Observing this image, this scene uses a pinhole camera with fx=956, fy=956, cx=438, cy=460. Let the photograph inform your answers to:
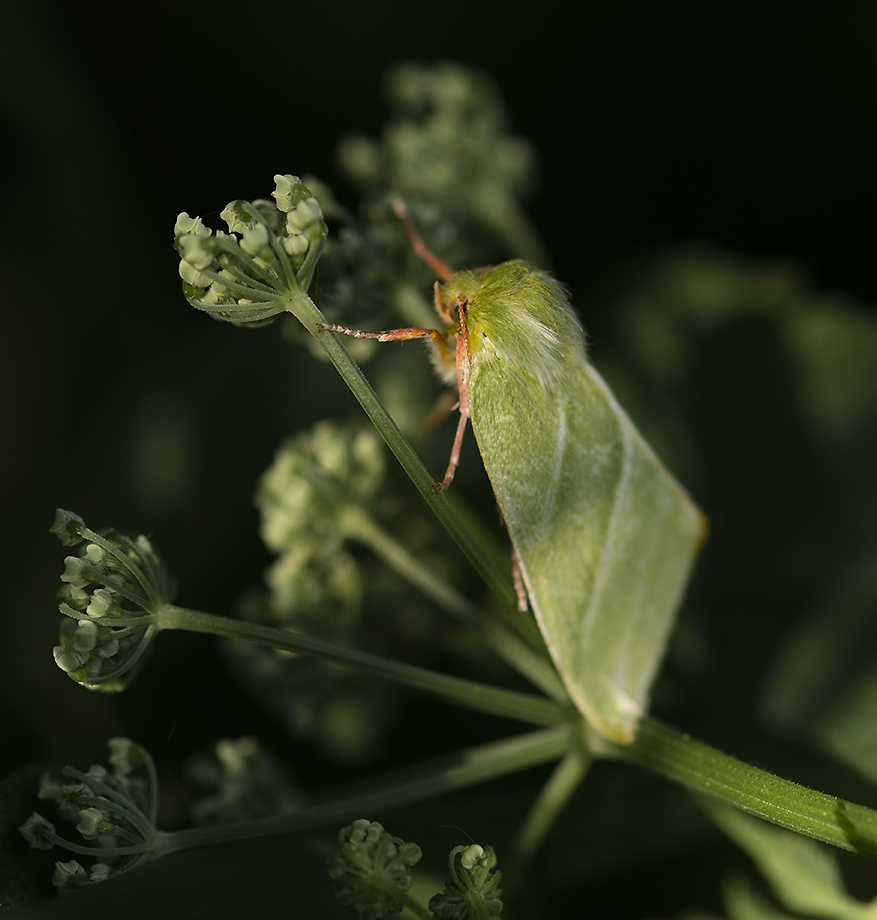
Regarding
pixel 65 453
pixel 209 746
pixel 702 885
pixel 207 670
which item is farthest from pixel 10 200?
pixel 702 885

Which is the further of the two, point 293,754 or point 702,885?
point 293,754

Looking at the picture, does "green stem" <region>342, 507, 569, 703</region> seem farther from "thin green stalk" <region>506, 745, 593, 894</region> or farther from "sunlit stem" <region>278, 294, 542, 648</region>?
"sunlit stem" <region>278, 294, 542, 648</region>

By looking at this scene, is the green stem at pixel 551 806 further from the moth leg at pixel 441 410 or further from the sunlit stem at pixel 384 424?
the moth leg at pixel 441 410

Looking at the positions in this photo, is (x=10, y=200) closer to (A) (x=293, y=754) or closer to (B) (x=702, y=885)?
(A) (x=293, y=754)

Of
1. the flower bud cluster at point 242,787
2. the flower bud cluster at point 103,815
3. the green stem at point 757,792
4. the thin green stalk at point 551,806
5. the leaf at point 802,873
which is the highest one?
the flower bud cluster at point 103,815

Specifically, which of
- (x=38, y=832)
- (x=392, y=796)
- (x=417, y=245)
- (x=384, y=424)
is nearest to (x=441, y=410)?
(x=417, y=245)

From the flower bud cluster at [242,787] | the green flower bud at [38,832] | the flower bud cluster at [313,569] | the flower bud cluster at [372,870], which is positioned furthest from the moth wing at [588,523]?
the green flower bud at [38,832]
